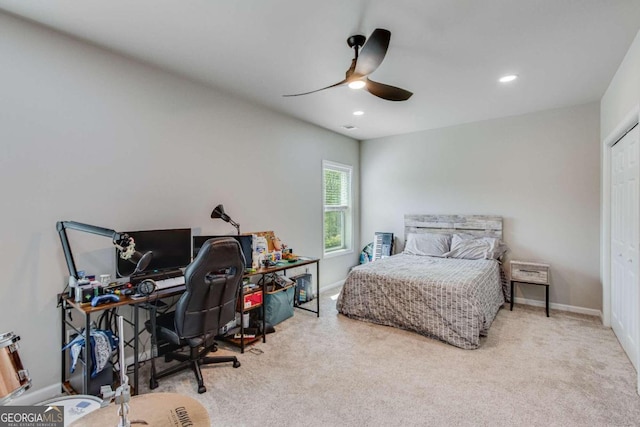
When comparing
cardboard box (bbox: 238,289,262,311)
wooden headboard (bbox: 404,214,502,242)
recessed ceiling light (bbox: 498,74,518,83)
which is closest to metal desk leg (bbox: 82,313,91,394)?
cardboard box (bbox: 238,289,262,311)

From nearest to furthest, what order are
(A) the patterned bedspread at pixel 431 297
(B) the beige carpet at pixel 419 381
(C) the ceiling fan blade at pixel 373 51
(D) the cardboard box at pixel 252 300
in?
(C) the ceiling fan blade at pixel 373 51
(B) the beige carpet at pixel 419 381
(A) the patterned bedspread at pixel 431 297
(D) the cardboard box at pixel 252 300

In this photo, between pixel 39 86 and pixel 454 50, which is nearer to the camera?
pixel 39 86

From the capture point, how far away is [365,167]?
5.80m

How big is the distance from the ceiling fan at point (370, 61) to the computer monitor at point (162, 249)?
1.83 m

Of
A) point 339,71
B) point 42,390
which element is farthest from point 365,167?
point 42,390

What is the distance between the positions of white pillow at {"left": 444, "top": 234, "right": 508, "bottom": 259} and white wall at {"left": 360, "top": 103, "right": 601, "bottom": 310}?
0.30m

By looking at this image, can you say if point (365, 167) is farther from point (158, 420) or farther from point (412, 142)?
point (158, 420)

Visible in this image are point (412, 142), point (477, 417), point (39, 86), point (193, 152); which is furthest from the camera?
point (412, 142)

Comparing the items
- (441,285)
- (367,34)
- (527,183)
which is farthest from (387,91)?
(527,183)

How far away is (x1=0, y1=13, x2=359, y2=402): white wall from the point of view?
2.10m

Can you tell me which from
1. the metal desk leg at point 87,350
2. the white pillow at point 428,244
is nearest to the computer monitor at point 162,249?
the metal desk leg at point 87,350

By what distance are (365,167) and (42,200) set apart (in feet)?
15.2

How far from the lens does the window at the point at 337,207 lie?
5.16 meters
